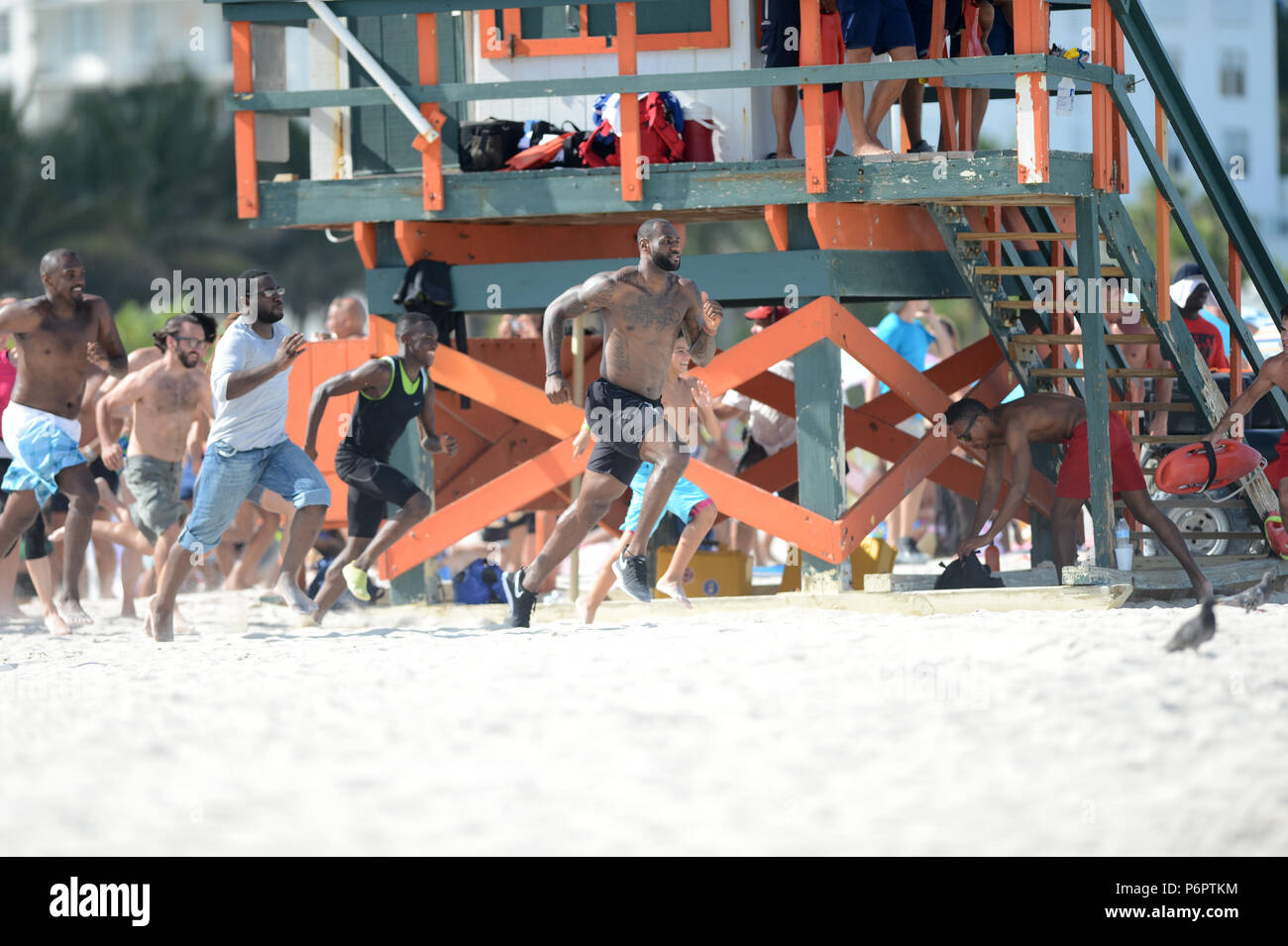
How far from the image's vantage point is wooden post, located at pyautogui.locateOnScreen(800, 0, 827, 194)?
899cm

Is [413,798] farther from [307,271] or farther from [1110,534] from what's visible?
[307,271]

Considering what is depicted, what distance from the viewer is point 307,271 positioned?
161 feet

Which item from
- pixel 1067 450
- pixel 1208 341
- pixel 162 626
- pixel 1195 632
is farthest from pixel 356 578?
pixel 1208 341

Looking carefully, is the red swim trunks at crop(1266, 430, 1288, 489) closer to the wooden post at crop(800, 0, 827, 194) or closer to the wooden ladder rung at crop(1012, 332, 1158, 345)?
the wooden ladder rung at crop(1012, 332, 1158, 345)

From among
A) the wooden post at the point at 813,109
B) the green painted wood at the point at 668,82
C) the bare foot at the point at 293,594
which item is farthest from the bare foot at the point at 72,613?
the wooden post at the point at 813,109

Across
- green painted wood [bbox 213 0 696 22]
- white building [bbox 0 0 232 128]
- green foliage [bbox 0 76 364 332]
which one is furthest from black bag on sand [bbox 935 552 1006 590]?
white building [bbox 0 0 232 128]

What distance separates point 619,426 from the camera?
27.5ft

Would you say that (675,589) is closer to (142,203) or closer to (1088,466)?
(1088,466)

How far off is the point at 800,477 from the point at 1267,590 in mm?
2217

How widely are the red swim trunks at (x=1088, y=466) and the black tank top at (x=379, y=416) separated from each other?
3.26 m

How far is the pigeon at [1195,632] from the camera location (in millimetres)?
6574

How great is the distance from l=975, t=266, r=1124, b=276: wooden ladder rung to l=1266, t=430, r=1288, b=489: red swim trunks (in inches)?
49.3

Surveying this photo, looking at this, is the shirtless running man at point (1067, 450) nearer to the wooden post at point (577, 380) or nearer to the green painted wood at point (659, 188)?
the green painted wood at point (659, 188)

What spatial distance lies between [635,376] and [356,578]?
1.83m
